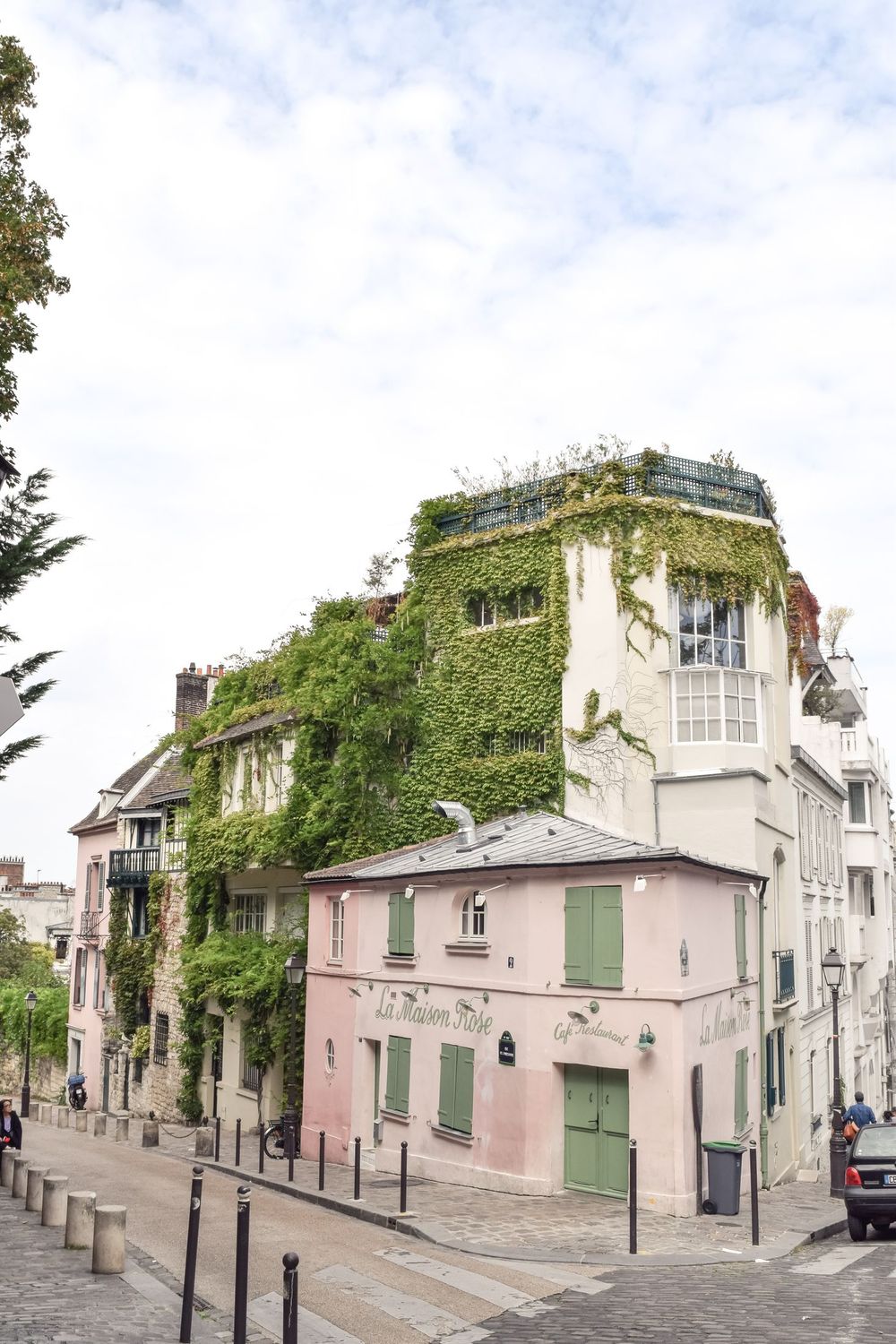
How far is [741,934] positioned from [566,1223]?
664 centimetres

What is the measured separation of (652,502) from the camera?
2375 centimetres

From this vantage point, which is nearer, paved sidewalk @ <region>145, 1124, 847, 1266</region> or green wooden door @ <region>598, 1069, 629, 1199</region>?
paved sidewalk @ <region>145, 1124, 847, 1266</region>

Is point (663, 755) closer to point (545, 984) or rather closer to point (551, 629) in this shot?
point (551, 629)

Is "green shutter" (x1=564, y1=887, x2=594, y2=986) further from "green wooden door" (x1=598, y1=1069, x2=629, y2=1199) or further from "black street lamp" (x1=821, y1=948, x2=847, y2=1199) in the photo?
"black street lamp" (x1=821, y1=948, x2=847, y2=1199)

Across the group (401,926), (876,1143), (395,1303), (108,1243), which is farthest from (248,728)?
(395,1303)

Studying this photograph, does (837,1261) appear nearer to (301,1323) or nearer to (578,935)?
(578,935)

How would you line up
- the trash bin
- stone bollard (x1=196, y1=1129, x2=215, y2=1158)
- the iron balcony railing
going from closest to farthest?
1. the trash bin
2. stone bollard (x1=196, y1=1129, x2=215, y2=1158)
3. the iron balcony railing

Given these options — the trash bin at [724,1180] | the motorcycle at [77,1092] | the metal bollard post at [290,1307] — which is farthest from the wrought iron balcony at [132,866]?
the metal bollard post at [290,1307]

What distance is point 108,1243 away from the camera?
34.5ft

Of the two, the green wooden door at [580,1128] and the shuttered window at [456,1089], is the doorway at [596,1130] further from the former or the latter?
the shuttered window at [456,1089]

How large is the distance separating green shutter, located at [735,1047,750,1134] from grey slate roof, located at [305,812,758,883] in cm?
288

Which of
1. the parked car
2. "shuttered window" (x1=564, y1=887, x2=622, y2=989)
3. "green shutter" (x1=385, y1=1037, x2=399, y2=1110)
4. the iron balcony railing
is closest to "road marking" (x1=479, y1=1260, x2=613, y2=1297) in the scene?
the parked car

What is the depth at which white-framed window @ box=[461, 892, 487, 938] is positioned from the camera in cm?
1870

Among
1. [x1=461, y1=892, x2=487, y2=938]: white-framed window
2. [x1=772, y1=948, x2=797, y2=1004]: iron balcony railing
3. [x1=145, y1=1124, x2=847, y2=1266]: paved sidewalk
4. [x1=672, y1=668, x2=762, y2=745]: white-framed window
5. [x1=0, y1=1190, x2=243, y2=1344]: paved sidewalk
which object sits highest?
[x1=672, y1=668, x2=762, y2=745]: white-framed window
